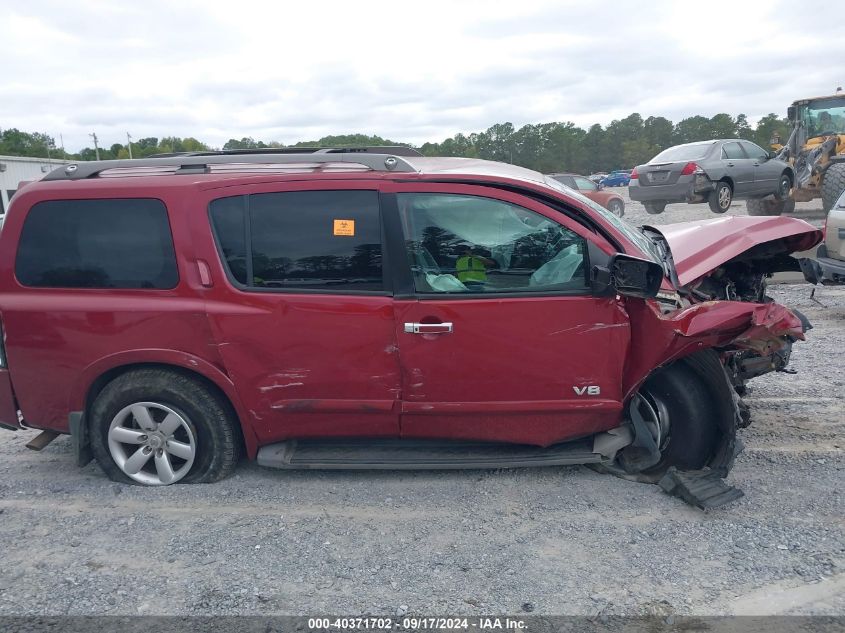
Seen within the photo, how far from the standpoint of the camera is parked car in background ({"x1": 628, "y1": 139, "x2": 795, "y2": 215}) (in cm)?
1423

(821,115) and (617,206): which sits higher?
(821,115)

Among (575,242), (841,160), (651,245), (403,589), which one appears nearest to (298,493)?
(403,589)

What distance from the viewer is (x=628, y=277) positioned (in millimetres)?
3576

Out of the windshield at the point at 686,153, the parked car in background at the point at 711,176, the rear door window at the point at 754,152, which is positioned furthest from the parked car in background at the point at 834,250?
the rear door window at the point at 754,152

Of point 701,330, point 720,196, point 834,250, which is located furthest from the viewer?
point 720,196

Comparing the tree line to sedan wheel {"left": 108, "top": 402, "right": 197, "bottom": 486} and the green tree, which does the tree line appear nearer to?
the green tree

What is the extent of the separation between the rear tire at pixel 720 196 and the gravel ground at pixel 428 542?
36.4 ft

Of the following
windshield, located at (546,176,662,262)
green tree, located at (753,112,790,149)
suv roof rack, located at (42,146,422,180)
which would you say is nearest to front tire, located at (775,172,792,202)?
windshield, located at (546,176,662,262)

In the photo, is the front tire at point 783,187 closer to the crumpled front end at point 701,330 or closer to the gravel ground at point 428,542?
the gravel ground at point 428,542

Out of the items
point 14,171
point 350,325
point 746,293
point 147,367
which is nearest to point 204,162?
point 147,367

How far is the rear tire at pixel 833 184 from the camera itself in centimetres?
1321

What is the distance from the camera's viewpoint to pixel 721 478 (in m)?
3.79

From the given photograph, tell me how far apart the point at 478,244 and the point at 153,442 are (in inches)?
88.1

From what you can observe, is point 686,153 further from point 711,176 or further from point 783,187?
point 783,187
